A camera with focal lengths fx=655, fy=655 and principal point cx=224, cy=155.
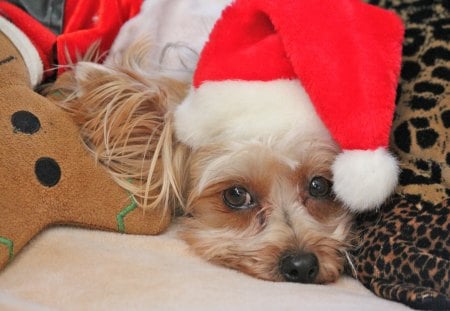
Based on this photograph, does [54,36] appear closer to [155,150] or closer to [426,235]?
[155,150]

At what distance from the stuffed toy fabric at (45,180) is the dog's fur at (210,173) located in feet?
0.21

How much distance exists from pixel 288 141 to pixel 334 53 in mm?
241

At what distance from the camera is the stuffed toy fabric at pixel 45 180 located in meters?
1.52

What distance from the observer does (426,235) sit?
145cm

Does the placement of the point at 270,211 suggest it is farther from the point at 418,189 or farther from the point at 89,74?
the point at 89,74

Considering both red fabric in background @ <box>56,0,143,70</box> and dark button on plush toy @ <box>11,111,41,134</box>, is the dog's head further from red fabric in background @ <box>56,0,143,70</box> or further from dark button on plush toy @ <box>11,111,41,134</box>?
red fabric in background @ <box>56,0,143,70</box>

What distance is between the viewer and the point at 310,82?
4.99 feet

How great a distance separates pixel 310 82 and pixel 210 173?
38cm

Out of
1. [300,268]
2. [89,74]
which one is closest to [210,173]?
[300,268]

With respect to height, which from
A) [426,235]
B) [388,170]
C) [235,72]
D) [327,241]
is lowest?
[327,241]

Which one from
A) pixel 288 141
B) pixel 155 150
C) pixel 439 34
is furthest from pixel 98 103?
pixel 439 34

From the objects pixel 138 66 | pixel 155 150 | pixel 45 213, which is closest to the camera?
pixel 45 213

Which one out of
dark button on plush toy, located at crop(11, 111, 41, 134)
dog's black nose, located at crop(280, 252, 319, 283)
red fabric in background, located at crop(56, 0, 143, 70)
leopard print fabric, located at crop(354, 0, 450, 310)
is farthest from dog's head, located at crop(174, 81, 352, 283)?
red fabric in background, located at crop(56, 0, 143, 70)

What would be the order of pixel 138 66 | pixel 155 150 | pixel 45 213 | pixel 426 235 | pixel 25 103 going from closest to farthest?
pixel 426 235 → pixel 45 213 → pixel 25 103 → pixel 155 150 → pixel 138 66
